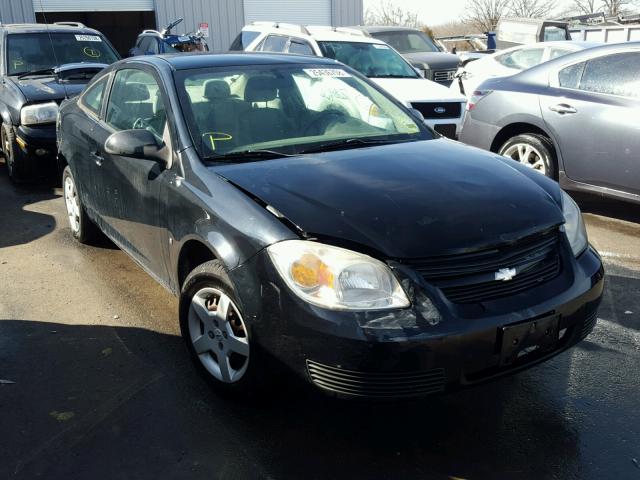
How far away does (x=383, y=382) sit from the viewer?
2.47m

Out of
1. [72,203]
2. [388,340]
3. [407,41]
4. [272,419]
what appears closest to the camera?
[388,340]

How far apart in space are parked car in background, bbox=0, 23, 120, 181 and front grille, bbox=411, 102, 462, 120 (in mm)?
4148

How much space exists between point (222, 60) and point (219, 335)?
1.84m

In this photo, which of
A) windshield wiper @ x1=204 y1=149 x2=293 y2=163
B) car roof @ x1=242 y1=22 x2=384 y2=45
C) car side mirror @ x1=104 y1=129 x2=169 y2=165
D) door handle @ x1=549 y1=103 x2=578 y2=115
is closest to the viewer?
windshield wiper @ x1=204 y1=149 x2=293 y2=163

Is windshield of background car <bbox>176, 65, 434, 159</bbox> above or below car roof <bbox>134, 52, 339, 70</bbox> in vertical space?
below

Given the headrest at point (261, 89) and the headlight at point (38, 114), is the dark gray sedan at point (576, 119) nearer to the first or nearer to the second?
the headrest at point (261, 89)

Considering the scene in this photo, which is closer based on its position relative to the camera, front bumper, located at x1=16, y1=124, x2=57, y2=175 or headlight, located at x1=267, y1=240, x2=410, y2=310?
headlight, located at x1=267, y1=240, x2=410, y2=310

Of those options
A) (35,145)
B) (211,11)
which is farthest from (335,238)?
(211,11)

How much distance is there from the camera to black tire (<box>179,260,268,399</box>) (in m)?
2.77

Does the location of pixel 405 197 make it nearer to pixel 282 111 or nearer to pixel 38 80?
pixel 282 111

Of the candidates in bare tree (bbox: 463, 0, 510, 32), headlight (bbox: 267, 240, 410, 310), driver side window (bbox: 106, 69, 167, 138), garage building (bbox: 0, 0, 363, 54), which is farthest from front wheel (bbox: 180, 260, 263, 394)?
bare tree (bbox: 463, 0, 510, 32)

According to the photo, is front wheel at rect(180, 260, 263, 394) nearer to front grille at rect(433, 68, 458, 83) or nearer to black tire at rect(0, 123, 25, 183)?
black tire at rect(0, 123, 25, 183)

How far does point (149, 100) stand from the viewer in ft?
12.8

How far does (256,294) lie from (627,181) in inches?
158
